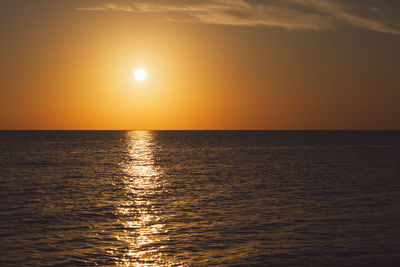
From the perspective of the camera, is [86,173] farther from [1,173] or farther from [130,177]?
[1,173]

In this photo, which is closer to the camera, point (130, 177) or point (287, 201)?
→ point (287, 201)

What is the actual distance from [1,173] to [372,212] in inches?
2168

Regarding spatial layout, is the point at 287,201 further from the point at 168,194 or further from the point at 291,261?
the point at 291,261

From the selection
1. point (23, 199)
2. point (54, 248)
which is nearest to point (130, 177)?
point (23, 199)

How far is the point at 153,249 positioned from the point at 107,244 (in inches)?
118

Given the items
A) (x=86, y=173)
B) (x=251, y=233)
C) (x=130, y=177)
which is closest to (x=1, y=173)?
(x=86, y=173)

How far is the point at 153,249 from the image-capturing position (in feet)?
73.6

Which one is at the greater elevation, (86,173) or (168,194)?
(86,173)

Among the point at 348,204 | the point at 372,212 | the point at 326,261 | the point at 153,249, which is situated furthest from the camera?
the point at 348,204

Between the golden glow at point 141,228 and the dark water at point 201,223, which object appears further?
the dark water at point 201,223

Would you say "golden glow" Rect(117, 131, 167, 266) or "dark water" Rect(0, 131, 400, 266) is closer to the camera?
"golden glow" Rect(117, 131, 167, 266)

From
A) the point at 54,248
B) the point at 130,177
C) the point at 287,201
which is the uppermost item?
the point at 130,177

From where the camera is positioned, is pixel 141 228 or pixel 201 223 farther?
pixel 201 223

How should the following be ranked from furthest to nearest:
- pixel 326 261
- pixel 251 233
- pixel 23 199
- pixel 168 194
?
pixel 168 194
pixel 23 199
pixel 251 233
pixel 326 261
